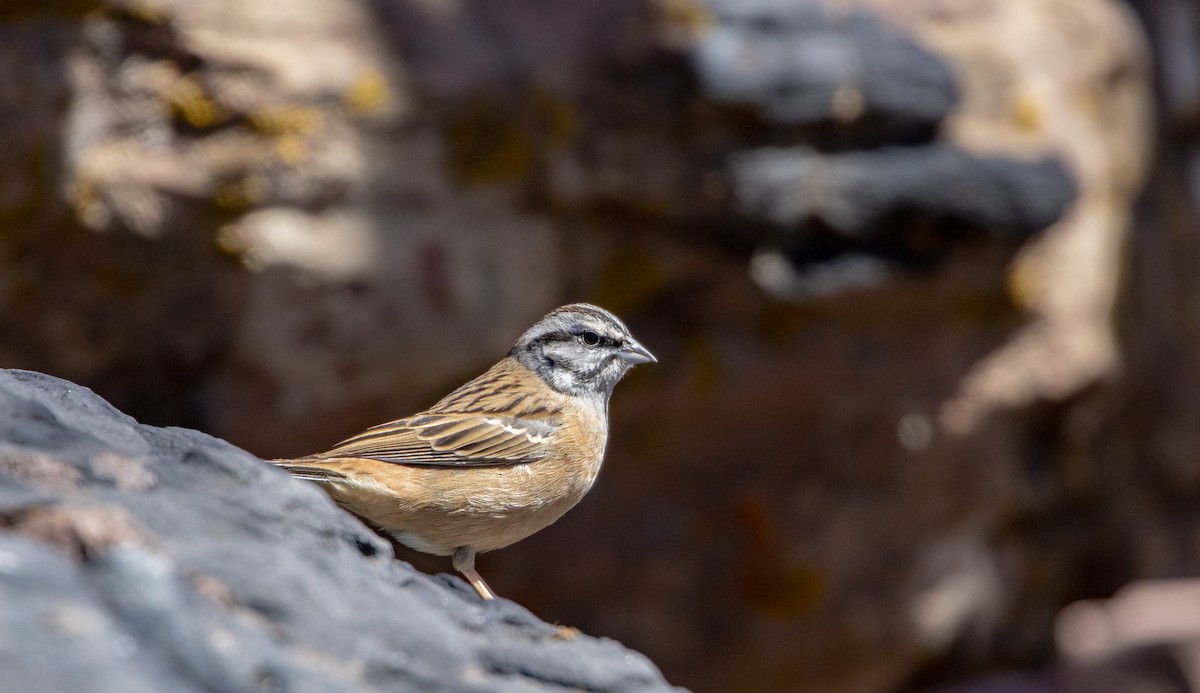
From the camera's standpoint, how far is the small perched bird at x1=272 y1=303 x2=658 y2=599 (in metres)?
3.51

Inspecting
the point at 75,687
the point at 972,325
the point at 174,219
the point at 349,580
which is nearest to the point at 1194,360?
the point at 972,325

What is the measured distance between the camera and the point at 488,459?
363 cm

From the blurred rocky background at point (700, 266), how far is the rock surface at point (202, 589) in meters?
2.79

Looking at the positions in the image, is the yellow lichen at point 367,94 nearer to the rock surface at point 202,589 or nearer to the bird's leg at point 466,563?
Answer: the bird's leg at point 466,563

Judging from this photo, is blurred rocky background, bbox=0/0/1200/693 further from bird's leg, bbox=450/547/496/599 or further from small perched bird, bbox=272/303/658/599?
bird's leg, bbox=450/547/496/599

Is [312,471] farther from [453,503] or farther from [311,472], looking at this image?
[453,503]

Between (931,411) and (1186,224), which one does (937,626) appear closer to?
(931,411)

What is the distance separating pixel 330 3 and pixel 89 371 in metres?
1.95

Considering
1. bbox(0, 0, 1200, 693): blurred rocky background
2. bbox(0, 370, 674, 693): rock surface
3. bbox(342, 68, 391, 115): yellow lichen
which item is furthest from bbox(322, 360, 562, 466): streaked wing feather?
bbox(342, 68, 391, 115): yellow lichen

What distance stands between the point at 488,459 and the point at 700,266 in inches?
114

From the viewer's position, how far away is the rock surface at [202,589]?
6.49ft

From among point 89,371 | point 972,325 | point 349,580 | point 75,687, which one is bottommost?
point 75,687

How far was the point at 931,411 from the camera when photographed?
268 inches

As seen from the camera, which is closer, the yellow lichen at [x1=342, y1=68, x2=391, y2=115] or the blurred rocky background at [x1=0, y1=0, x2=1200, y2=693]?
the blurred rocky background at [x1=0, y1=0, x2=1200, y2=693]
